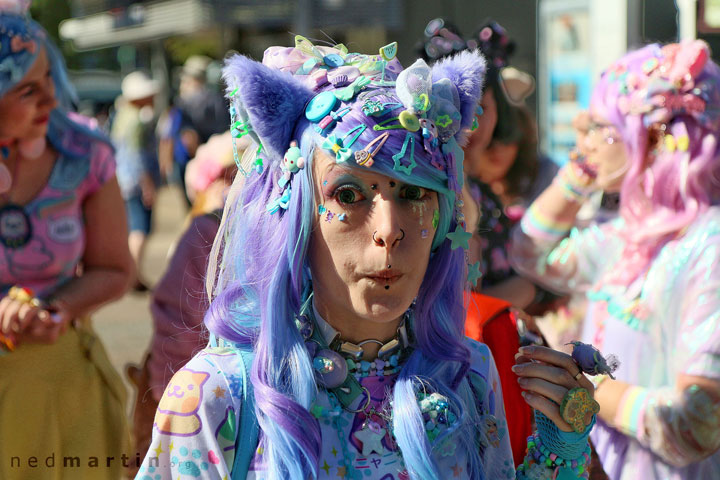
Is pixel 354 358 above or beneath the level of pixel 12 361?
above

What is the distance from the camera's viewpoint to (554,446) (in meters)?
1.81

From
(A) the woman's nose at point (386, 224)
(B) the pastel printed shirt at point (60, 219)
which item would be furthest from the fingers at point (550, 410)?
(B) the pastel printed shirt at point (60, 219)

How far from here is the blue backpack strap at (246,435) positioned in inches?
64.2

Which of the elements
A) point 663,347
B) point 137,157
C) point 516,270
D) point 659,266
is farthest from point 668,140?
point 137,157

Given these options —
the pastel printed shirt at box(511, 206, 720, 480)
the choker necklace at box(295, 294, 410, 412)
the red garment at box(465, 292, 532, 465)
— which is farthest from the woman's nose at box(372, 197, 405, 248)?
the pastel printed shirt at box(511, 206, 720, 480)

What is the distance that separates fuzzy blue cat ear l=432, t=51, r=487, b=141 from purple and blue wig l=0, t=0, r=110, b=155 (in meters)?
1.66

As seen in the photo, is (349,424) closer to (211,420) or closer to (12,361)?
(211,420)

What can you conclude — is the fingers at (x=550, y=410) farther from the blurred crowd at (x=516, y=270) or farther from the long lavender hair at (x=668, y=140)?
the long lavender hair at (x=668, y=140)

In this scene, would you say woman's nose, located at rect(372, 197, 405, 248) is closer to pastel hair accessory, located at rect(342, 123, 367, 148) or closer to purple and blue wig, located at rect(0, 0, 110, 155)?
pastel hair accessory, located at rect(342, 123, 367, 148)

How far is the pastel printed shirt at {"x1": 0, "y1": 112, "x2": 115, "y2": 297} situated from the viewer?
2957 mm

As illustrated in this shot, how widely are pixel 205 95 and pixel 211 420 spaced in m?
9.36

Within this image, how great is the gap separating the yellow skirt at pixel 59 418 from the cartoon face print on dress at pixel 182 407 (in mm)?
1419

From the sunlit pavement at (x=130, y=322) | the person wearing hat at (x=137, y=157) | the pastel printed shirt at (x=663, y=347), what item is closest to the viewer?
the pastel printed shirt at (x=663, y=347)

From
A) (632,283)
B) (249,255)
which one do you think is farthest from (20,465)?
(632,283)
